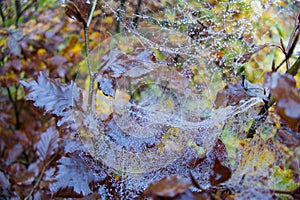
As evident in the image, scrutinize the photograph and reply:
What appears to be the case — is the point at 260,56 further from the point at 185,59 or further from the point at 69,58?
the point at 69,58

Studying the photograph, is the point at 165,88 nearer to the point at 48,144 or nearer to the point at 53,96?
the point at 53,96

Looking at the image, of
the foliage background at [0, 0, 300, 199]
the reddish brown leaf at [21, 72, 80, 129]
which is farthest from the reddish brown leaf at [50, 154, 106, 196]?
the reddish brown leaf at [21, 72, 80, 129]

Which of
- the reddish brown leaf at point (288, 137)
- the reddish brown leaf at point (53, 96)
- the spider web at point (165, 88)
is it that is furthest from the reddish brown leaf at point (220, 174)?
the reddish brown leaf at point (53, 96)

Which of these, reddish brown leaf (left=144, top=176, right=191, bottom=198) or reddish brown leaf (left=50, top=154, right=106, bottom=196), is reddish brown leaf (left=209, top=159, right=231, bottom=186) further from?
reddish brown leaf (left=50, top=154, right=106, bottom=196)

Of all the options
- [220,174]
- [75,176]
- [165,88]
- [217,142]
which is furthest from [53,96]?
[220,174]

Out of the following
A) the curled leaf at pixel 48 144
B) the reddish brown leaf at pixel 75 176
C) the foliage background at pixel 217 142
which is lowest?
the curled leaf at pixel 48 144

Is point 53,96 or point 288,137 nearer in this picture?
point 288,137

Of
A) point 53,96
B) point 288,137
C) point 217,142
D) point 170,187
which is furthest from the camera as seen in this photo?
point 53,96

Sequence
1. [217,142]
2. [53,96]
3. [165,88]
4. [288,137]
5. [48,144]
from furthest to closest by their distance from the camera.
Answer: [48,144] < [165,88] < [53,96] < [217,142] < [288,137]

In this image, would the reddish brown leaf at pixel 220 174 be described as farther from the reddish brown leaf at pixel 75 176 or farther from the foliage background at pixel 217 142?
the reddish brown leaf at pixel 75 176

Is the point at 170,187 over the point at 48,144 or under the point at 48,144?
over

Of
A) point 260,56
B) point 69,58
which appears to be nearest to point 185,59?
point 260,56
